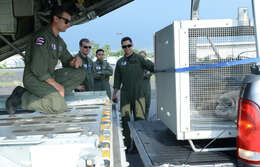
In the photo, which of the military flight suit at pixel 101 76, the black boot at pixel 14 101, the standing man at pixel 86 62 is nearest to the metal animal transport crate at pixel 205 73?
the black boot at pixel 14 101

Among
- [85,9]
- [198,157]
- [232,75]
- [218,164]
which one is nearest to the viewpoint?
[218,164]

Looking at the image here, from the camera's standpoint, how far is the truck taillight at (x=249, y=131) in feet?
4.88

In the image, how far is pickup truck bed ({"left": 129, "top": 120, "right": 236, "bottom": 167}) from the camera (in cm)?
169

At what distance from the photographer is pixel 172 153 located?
6.20 feet

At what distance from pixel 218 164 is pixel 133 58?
3118 millimetres

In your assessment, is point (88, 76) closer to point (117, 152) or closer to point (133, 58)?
point (133, 58)

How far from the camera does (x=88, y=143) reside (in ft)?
4.30

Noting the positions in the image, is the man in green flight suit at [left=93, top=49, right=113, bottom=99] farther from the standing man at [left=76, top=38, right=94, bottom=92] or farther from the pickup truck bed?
the pickup truck bed

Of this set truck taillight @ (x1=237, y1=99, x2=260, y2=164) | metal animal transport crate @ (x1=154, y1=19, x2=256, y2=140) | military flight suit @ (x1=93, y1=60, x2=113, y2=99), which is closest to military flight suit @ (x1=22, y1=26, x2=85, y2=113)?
metal animal transport crate @ (x1=154, y1=19, x2=256, y2=140)

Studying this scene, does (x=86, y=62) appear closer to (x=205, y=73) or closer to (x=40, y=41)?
(x=40, y=41)

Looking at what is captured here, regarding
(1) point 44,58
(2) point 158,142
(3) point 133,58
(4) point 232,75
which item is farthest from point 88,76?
(4) point 232,75

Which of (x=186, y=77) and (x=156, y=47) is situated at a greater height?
(x=156, y=47)

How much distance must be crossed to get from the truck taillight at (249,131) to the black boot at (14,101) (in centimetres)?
202

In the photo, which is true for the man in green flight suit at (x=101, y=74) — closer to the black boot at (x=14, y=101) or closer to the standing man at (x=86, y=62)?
the standing man at (x=86, y=62)
